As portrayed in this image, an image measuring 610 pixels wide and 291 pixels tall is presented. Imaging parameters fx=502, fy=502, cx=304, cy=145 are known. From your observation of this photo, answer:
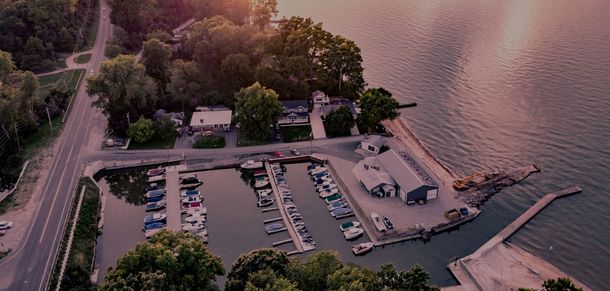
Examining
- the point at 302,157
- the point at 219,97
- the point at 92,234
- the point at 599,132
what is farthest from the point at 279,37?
the point at 599,132

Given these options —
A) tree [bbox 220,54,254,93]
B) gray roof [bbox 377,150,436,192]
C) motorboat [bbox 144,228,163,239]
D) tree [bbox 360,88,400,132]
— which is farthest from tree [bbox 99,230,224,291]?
tree [bbox 220,54,254,93]

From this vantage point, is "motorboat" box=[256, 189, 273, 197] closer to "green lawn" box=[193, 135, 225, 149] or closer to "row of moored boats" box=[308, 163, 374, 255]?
"row of moored boats" box=[308, 163, 374, 255]

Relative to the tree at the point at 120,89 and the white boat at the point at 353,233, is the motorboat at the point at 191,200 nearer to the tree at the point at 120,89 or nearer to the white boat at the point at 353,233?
the white boat at the point at 353,233

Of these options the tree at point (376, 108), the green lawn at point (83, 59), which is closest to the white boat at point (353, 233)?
the tree at point (376, 108)

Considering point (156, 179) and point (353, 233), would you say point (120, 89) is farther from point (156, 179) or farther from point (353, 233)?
point (353, 233)

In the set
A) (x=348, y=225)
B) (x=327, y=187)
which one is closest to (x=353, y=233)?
(x=348, y=225)
